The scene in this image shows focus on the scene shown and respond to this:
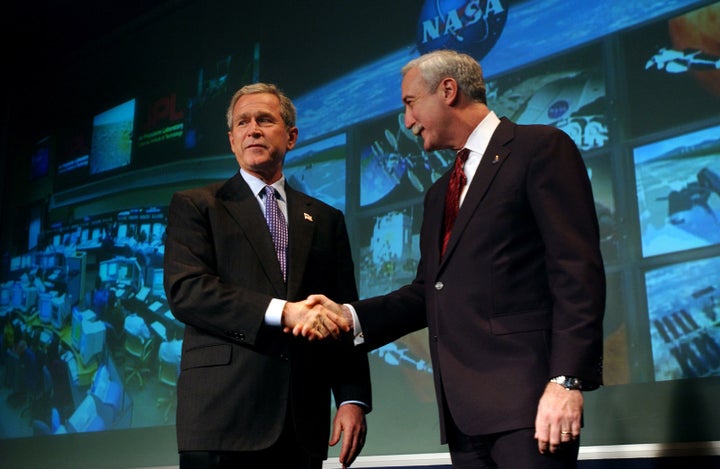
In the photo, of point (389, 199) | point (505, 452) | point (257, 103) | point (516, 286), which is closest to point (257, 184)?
point (257, 103)

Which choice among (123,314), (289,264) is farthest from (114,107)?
(289,264)

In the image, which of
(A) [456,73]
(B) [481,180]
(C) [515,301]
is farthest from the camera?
(A) [456,73]

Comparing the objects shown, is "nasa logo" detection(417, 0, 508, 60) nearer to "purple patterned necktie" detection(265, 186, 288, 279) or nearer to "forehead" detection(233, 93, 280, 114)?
"forehead" detection(233, 93, 280, 114)

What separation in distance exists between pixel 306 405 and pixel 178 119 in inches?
108

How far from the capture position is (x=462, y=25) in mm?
3408

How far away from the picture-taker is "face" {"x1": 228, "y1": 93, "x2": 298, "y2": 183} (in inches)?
96.4

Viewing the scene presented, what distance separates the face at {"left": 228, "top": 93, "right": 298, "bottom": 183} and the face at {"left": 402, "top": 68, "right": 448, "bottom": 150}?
42 cm

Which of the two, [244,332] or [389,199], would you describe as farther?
[389,199]

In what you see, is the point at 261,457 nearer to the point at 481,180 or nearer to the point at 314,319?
the point at 314,319

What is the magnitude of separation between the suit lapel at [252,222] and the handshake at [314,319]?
0.11 metres

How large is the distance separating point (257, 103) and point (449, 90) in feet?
2.03

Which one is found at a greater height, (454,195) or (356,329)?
(454,195)

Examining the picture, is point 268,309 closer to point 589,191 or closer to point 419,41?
point 589,191

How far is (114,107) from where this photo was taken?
193 inches
